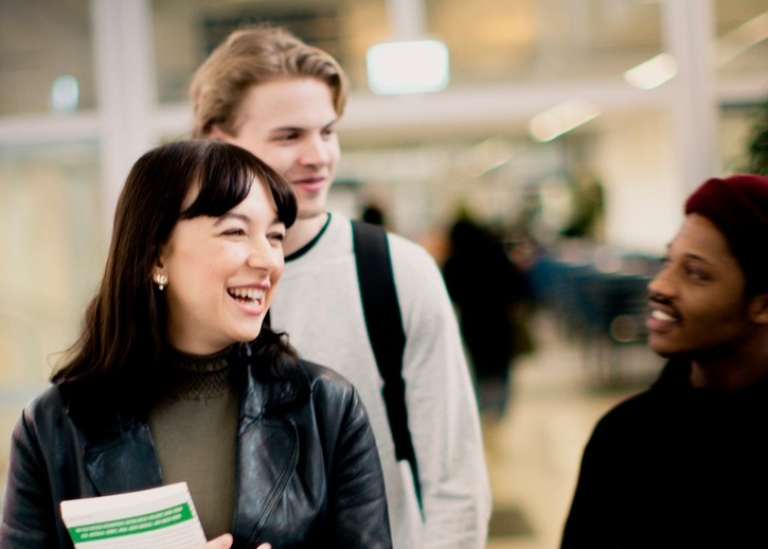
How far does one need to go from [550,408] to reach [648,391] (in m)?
5.63

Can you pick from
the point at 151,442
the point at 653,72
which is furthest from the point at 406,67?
the point at 151,442

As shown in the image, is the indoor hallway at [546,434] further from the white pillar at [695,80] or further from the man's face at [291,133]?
the man's face at [291,133]

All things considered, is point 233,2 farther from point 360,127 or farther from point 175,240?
point 175,240

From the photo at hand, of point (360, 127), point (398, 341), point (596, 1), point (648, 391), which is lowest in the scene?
point (648, 391)

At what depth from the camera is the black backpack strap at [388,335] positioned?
5.26 ft

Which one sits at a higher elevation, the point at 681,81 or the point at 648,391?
the point at 681,81

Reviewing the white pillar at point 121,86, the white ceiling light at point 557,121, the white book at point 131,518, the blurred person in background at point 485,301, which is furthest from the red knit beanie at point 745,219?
the white ceiling light at point 557,121

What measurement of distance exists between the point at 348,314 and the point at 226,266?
1.40 feet

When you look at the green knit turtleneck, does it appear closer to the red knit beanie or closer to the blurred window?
the red knit beanie

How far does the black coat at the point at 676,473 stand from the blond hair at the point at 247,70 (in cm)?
89

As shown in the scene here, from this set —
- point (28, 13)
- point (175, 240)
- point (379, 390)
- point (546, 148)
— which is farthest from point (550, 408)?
point (546, 148)

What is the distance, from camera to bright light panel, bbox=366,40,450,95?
13.4ft

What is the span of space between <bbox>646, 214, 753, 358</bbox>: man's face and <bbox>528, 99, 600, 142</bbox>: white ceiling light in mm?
11194

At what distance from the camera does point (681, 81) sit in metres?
4.07
